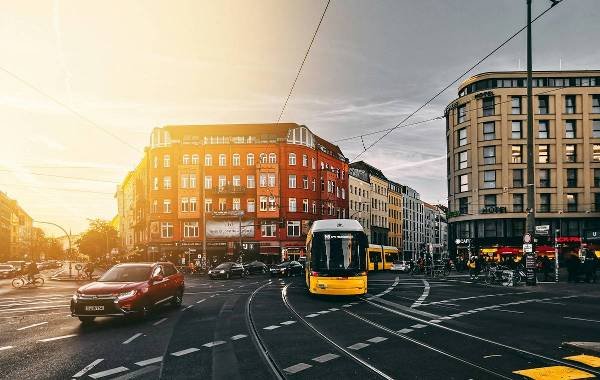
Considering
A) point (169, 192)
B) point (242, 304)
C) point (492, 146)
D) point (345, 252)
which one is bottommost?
point (242, 304)

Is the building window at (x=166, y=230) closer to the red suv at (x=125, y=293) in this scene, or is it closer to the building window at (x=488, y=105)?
the building window at (x=488, y=105)

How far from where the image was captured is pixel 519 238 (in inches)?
2525

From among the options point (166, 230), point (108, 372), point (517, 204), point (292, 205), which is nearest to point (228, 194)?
point (292, 205)

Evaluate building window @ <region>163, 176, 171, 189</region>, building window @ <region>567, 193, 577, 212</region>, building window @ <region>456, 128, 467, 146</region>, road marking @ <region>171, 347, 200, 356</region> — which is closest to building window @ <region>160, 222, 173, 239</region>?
building window @ <region>163, 176, 171, 189</region>

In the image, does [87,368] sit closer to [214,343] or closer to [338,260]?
[214,343]

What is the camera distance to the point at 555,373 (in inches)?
306

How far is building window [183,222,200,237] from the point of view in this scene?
71375mm

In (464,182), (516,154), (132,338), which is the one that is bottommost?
(132,338)

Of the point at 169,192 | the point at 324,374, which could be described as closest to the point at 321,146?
the point at 169,192

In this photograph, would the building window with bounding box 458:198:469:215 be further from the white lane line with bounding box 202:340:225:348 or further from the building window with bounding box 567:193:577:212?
the white lane line with bounding box 202:340:225:348

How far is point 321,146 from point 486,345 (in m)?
73.6

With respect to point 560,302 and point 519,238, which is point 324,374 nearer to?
point 560,302

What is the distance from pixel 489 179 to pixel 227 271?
37.5m

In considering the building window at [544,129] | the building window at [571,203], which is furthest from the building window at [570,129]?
the building window at [571,203]
